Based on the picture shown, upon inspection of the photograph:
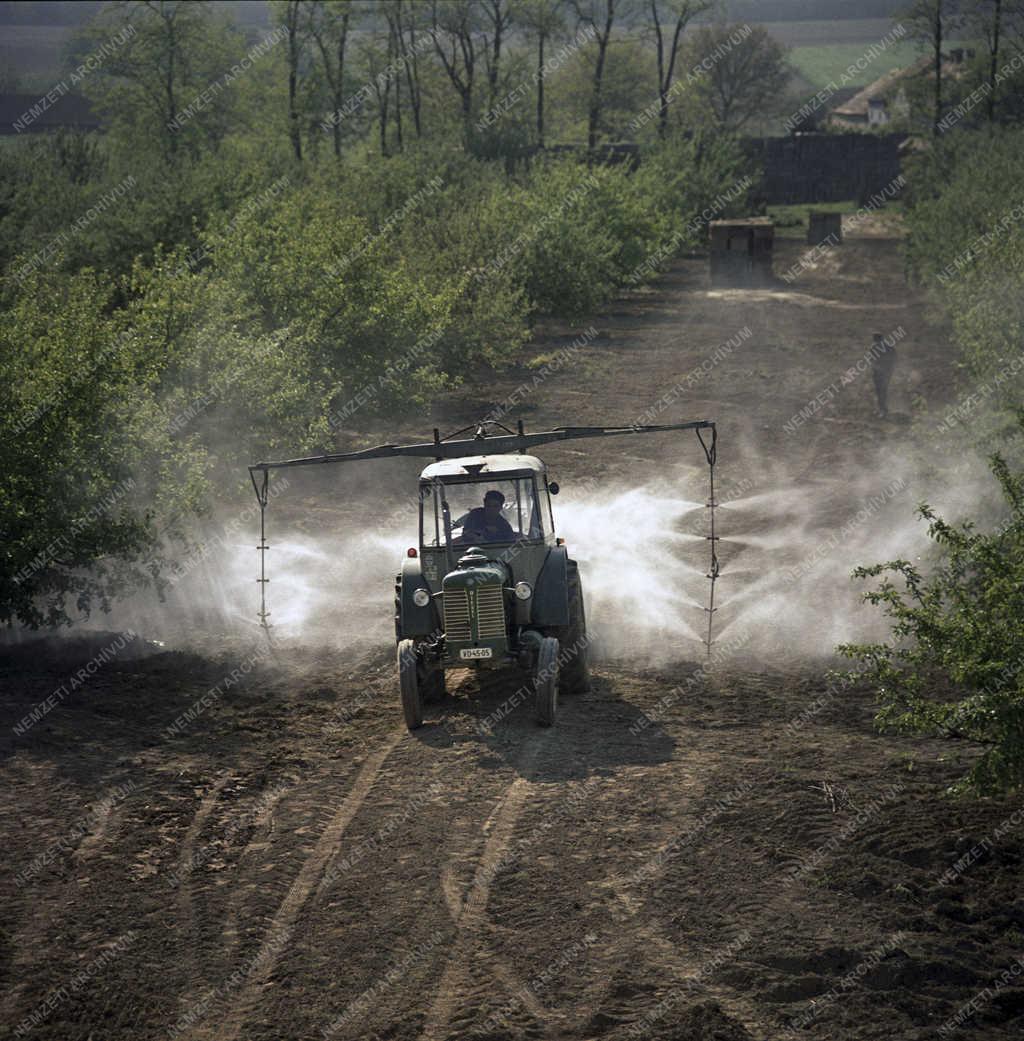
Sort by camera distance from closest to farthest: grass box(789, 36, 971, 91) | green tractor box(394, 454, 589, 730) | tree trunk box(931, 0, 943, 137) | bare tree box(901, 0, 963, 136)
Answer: green tractor box(394, 454, 589, 730) < tree trunk box(931, 0, 943, 137) < bare tree box(901, 0, 963, 136) < grass box(789, 36, 971, 91)

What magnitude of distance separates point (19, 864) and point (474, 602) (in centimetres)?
459

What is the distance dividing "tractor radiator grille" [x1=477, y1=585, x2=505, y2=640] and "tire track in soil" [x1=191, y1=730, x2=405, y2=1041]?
134cm

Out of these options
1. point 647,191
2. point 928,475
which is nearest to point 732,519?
point 928,475

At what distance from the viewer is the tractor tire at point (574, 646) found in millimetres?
13602

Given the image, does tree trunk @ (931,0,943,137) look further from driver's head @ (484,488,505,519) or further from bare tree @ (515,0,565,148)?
driver's head @ (484,488,505,519)

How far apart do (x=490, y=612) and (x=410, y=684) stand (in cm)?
103

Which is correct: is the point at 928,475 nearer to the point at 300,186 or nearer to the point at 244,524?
the point at 244,524

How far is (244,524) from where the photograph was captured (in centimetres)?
2138

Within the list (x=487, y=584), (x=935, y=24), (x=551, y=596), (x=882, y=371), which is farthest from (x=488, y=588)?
(x=935, y=24)

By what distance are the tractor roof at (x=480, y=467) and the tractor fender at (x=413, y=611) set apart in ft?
3.22

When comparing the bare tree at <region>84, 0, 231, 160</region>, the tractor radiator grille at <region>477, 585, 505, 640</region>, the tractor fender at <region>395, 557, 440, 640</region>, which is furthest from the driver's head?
the bare tree at <region>84, 0, 231, 160</region>

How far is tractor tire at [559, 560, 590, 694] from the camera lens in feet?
44.6

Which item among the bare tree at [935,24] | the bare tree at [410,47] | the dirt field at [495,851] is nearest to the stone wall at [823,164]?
the bare tree at [935,24]

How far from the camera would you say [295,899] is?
386 inches
